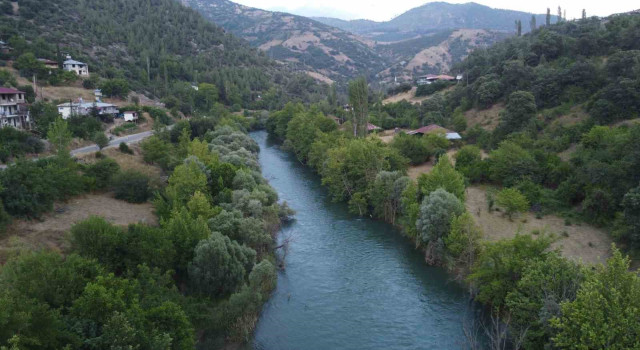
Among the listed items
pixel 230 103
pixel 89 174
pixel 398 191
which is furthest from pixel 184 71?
pixel 398 191

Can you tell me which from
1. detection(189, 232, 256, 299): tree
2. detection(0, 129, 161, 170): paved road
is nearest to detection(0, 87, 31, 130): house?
detection(0, 129, 161, 170): paved road

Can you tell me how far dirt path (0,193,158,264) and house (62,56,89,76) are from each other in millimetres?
47994

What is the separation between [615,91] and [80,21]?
105 meters

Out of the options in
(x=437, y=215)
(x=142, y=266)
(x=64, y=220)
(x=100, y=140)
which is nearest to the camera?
(x=142, y=266)

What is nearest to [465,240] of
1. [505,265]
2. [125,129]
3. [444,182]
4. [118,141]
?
[505,265]

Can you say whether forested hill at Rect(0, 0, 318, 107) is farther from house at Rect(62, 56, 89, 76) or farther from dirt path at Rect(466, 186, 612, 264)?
dirt path at Rect(466, 186, 612, 264)

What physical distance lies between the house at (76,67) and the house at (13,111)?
84.7 ft

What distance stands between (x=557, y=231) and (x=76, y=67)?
75.4m

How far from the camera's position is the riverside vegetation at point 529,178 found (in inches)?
723

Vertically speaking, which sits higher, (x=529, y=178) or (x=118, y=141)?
(x=118, y=141)

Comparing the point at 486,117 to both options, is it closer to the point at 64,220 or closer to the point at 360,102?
the point at 360,102

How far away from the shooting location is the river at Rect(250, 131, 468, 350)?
78.6 feet

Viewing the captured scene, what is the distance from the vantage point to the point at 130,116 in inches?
2525

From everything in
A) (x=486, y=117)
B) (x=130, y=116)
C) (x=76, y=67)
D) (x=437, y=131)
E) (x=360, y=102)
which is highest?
(x=76, y=67)
